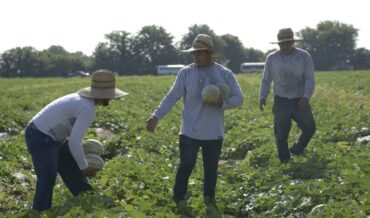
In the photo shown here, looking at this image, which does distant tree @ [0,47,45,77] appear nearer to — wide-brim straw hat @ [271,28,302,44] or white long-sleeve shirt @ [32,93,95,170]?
wide-brim straw hat @ [271,28,302,44]

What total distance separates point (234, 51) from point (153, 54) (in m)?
17.6

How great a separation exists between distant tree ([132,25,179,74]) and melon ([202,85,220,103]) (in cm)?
8532

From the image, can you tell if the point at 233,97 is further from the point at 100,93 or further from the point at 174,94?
the point at 100,93

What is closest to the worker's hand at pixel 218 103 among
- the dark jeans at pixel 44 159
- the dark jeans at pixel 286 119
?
the dark jeans at pixel 44 159

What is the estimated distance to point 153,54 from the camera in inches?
3925

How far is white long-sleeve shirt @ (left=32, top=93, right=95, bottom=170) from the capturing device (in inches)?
189

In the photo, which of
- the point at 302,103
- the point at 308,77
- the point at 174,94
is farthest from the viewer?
the point at 308,77

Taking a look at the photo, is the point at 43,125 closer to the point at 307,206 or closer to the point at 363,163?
the point at 307,206

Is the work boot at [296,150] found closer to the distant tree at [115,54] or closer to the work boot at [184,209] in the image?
the work boot at [184,209]

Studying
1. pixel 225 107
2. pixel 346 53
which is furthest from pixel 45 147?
A: pixel 346 53

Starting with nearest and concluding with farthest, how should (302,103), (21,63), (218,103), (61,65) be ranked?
1. (218,103)
2. (302,103)
3. (21,63)
4. (61,65)

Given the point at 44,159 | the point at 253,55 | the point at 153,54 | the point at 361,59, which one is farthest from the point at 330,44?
the point at 44,159

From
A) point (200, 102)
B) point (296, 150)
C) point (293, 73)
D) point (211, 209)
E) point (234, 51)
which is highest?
point (234, 51)

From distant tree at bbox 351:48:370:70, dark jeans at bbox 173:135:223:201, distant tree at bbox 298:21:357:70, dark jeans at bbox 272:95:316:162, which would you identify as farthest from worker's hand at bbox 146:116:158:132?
distant tree at bbox 351:48:370:70
